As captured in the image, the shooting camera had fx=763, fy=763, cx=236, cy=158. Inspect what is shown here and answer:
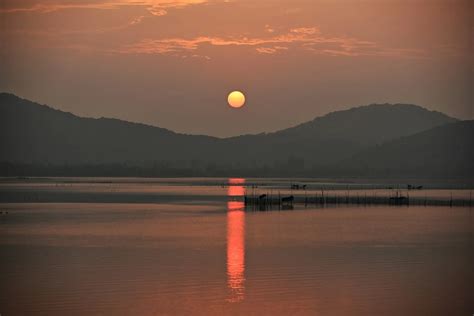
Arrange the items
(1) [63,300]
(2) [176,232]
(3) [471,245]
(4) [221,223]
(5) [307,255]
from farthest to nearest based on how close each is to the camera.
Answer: (4) [221,223]
(2) [176,232]
(3) [471,245]
(5) [307,255]
(1) [63,300]

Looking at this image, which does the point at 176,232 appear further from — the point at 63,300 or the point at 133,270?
the point at 63,300

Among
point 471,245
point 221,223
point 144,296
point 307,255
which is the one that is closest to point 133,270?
point 144,296

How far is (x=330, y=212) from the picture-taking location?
70.7 meters

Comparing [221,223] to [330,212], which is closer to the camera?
[221,223]

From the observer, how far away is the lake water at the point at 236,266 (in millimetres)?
25688

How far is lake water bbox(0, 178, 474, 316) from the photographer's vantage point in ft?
84.3

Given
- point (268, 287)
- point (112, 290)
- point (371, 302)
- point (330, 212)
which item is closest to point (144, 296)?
point (112, 290)

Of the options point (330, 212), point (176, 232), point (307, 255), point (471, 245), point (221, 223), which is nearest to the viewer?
point (307, 255)

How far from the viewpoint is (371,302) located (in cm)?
2622

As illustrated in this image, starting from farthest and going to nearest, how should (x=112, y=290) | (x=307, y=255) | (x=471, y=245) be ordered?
(x=471, y=245), (x=307, y=255), (x=112, y=290)

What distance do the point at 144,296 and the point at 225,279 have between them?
15.8ft

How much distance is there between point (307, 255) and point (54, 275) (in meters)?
12.8

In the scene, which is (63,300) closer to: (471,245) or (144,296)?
(144,296)

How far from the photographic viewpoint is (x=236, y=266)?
34344 millimetres
